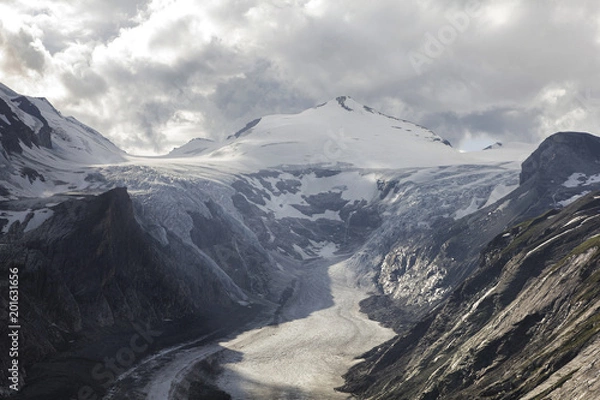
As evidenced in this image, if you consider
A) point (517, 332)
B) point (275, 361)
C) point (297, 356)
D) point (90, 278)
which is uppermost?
point (90, 278)

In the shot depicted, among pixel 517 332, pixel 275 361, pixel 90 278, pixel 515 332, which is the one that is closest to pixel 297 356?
pixel 275 361

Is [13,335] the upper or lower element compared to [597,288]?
upper

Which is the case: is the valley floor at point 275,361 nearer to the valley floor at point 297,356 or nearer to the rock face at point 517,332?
the valley floor at point 297,356

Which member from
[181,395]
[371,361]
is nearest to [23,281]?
[181,395]

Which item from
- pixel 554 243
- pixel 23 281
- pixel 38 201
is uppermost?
pixel 38 201

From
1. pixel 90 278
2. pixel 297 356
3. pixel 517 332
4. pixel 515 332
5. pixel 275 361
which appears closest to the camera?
pixel 517 332

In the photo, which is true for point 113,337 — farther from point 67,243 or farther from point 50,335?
point 67,243

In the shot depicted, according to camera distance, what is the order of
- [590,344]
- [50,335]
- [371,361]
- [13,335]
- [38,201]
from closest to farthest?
[590,344]
[13,335]
[50,335]
[371,361]
[38,201]

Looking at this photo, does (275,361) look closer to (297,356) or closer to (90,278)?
(297,356)

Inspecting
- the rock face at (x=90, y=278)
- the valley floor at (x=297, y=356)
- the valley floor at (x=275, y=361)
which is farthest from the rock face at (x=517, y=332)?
the rock face at (x=90, y=278)
